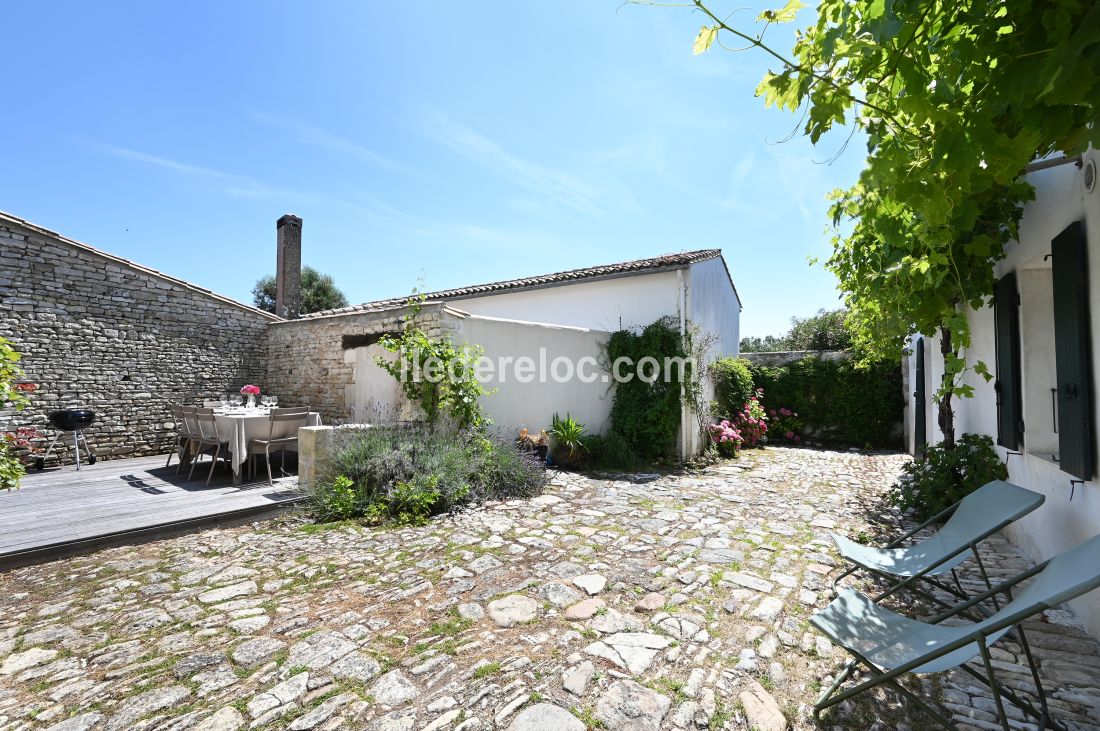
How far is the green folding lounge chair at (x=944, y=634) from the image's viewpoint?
1511 millimetres

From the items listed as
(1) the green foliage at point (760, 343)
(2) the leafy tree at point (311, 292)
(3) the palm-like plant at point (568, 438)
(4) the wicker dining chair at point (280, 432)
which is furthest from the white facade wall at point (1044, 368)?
(2) the leafy tree at point (311, 292)

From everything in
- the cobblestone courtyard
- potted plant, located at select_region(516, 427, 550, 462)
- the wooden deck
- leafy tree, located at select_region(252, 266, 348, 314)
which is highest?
leafy tree, located at select_region(252, 266, 348, 314)

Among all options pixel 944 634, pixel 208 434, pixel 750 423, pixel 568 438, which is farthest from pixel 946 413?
pixel 208 434

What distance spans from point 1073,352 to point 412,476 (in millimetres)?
5791

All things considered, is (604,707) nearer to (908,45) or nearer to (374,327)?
(908,45)

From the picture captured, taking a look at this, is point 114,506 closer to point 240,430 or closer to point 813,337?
point 240,430

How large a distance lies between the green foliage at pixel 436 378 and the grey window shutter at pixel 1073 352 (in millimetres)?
5847

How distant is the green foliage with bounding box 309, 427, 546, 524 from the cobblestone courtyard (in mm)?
476

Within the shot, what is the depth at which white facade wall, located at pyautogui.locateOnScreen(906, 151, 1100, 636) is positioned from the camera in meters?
2.63

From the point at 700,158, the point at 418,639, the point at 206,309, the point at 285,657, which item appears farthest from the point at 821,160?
the point at 206,309

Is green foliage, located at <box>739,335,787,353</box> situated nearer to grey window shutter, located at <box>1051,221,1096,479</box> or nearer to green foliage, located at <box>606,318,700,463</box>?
green foliage, located at <box>606,318,700,463</box>

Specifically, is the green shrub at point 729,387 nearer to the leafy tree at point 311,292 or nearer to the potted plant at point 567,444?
the potted plant at point 567,444

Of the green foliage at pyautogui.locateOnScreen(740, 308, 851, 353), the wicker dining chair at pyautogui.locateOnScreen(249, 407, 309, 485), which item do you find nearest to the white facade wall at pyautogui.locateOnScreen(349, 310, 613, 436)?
the wicker dining chair at pyautogui.locateOnScreen(249, 407, 309, 485)

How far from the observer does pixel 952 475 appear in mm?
4781
